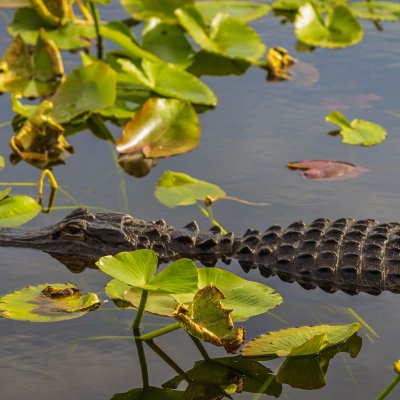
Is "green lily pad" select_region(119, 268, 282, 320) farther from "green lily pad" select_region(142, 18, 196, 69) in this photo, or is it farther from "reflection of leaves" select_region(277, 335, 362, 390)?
"green lily pad" select_region(142, 18, 196, 69)

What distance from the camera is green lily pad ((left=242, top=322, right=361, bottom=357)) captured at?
9.80ft

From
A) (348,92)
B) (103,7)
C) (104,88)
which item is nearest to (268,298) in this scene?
(104,88)

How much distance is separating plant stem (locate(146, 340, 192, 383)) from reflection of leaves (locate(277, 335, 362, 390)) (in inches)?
11.1

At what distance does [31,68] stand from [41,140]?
768mm

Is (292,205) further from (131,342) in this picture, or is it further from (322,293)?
(131,342)

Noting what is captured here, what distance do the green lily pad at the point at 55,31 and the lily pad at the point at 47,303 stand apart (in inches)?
92.2

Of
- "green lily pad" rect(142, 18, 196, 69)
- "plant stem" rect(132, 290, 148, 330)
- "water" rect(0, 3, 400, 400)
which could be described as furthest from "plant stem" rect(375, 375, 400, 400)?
"green lily pad" rect(142, 18, 196, 69)

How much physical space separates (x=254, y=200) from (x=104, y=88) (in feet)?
Result: 3.31

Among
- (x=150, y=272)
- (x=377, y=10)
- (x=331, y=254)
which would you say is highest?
(x=150, y=272)

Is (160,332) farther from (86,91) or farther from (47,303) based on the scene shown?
(86,91)

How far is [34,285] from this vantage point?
3514mm

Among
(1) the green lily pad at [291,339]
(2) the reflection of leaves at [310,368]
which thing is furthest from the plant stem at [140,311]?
(2) the reflection of leaves at [310,368]

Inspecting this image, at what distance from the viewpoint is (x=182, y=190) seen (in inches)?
163

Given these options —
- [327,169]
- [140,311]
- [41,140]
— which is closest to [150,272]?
[140,311]
